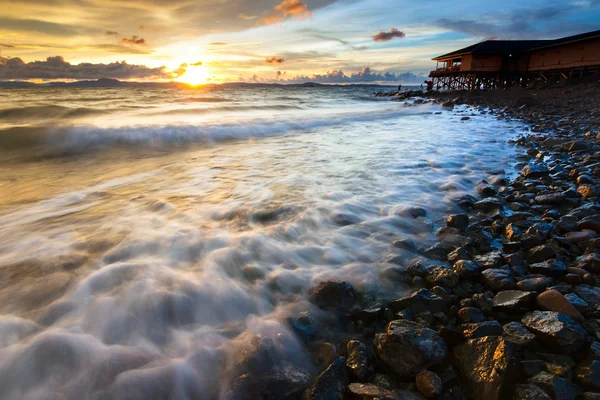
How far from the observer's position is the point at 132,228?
382 cm

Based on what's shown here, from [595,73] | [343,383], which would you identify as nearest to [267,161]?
[343,383]

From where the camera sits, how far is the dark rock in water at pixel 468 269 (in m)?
2.50

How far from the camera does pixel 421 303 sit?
222cm

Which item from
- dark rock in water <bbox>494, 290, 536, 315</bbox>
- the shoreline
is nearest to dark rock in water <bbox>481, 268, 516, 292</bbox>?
the shoreline

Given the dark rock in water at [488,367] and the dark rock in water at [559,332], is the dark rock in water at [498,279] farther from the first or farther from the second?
the dark rock in water at [488,367]

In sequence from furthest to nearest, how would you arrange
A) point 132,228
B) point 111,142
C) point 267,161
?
1. point 111,142
2. point 267,161
3. point 132,228

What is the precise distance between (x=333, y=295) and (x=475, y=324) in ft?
3.19

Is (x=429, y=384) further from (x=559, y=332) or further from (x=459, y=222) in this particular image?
(x=459, y=222)

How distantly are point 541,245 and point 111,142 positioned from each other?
11.4 m

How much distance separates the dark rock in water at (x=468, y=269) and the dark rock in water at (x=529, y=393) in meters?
1.07

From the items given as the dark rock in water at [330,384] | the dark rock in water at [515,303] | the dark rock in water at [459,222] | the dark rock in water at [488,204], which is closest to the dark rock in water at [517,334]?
the dark rock in water at [515,303]

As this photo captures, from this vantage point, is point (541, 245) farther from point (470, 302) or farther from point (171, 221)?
point (171, 221)

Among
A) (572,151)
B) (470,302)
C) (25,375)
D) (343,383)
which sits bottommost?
(25,375)

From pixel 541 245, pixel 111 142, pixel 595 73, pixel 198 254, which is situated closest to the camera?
pixel 541 245
